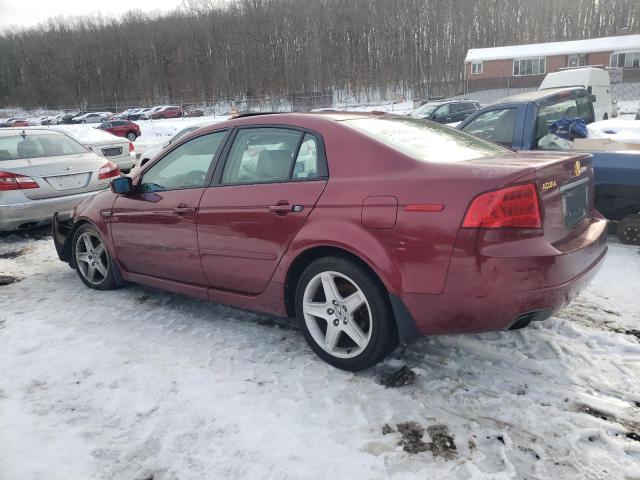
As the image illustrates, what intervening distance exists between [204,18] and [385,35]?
3107 centimetres

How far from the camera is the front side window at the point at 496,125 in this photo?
18.8ft

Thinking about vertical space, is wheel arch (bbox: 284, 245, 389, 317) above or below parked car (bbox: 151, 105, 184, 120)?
below

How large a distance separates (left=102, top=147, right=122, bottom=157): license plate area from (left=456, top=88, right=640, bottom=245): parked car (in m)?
8.37

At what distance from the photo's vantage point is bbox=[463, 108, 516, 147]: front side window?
18.8 ft

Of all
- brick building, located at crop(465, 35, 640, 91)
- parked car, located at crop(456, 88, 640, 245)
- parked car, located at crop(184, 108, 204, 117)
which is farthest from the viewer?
parked car, located at crop(184, 108, 204, 117)

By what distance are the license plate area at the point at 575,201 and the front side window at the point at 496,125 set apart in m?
2.76

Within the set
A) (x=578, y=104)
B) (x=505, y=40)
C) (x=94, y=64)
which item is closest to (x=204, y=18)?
(x=94, y=64)

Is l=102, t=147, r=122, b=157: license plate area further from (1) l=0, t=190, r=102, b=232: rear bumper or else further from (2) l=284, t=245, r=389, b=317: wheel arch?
(2) l=284, t=245, r=389, b=317: wheel arch

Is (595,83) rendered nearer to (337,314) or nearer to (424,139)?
(424,139)

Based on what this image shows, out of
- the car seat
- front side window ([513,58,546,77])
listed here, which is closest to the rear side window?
the car seat

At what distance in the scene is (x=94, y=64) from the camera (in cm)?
8206

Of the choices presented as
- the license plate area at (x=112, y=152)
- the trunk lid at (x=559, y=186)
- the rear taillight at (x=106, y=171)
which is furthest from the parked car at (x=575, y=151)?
the license plate area at (x=112, y=152)

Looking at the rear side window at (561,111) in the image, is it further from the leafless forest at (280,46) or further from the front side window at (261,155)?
the leafless forest at (280,46)

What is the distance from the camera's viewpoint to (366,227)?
105 inches
